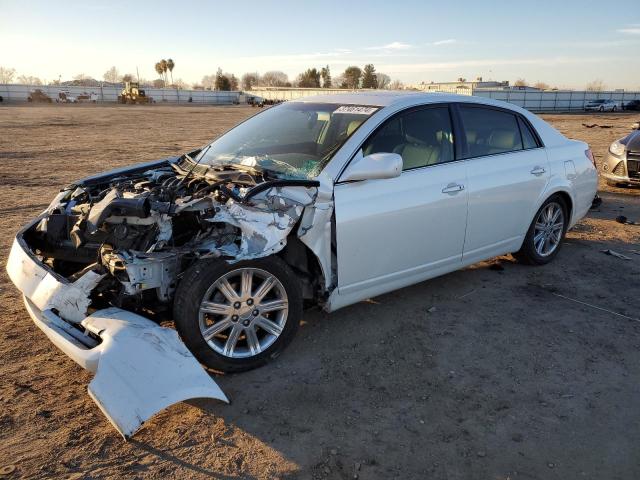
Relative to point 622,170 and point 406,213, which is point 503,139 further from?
point 622,170

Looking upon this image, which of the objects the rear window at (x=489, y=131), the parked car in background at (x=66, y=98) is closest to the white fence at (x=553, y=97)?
the parked car in background at (x=66, y=98)

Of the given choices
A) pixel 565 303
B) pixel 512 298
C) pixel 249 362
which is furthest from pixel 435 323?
pixel 249 362

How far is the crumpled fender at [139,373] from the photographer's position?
2.57 metres

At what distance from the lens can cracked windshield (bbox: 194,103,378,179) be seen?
150 inches

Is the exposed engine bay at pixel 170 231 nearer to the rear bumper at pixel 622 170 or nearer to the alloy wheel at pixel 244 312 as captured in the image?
the alloy wheel at pixel 244 312

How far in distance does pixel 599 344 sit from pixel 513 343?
2.15 ft

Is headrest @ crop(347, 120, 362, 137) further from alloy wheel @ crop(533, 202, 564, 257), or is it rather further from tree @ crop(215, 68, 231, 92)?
tree @ crop(215, 68, 231, 92)

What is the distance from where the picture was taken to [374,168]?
3523 mm

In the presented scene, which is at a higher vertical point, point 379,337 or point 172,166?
point 172,166

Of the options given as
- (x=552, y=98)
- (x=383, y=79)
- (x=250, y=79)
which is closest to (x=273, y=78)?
(x=250, y=79)

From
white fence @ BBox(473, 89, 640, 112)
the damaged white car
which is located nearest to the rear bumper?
the damaged white car

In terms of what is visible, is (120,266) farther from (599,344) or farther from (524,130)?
(524,130)

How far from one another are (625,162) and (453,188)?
22.2 ft

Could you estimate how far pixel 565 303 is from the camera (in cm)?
457
